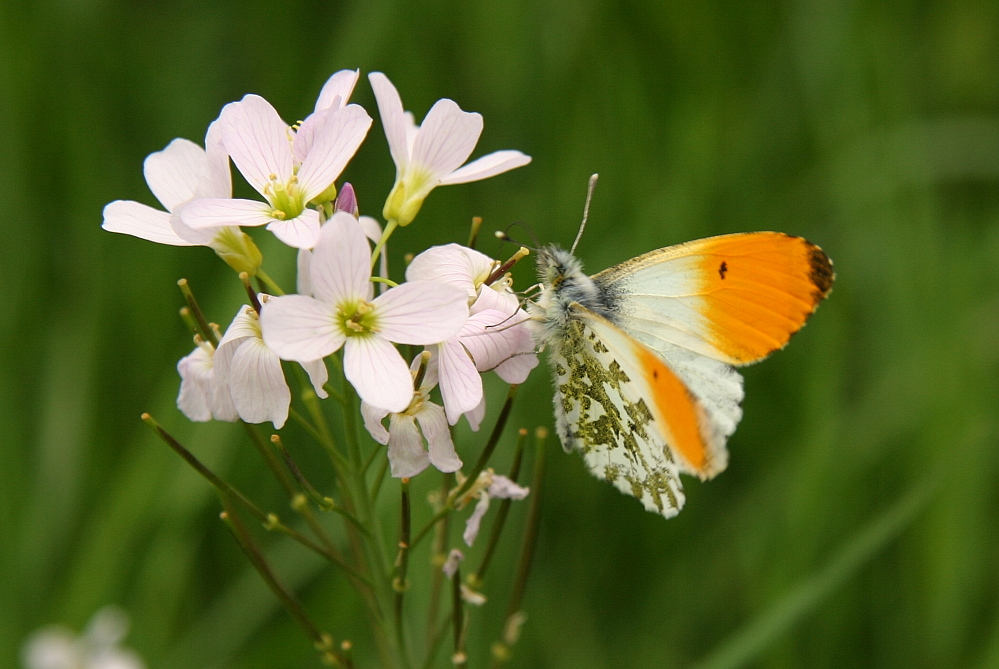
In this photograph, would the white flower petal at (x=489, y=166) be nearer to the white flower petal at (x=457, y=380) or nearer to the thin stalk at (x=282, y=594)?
the white flower petal at (x=457, y=380)

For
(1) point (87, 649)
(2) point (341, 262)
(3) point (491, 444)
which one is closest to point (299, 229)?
(2) point (341, 262)

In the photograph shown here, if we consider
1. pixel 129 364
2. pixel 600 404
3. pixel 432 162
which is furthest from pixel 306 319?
pixel 129 364

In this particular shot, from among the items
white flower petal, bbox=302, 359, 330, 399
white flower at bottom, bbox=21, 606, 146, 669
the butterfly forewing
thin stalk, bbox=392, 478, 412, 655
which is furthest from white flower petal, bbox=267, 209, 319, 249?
white flower at bottom, bbox=21, 606, 146, 669

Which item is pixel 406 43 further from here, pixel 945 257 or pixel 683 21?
pixel 945 257

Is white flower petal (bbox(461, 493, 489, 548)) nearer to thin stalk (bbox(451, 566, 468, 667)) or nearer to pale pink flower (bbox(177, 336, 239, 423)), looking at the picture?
thin stalk (bbox(451, 566, 468, 667))

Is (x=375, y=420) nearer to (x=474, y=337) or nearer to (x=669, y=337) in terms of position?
(x=474, y=337)

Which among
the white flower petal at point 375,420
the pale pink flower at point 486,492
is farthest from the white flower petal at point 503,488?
the white flower petal at point 375,420
